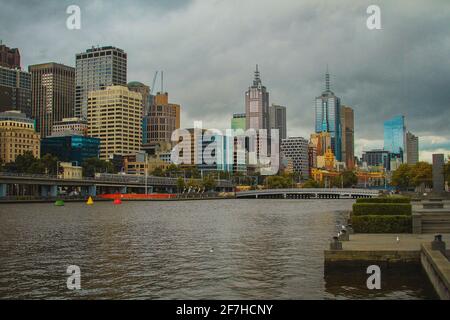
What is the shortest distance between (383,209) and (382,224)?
4.52m

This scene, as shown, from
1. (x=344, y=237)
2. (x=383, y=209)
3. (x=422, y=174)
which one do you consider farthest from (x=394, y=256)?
(x=422, y=174)

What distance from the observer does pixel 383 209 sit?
4956cm

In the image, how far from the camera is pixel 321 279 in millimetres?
30531

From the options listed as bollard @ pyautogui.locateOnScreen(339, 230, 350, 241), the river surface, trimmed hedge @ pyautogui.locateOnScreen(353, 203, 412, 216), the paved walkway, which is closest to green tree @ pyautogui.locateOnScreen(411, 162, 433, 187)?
the river surface

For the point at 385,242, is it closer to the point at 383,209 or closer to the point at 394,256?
the point at 394,256

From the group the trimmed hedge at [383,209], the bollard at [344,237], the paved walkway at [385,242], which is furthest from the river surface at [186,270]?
the trimmed hedge at [383,209]

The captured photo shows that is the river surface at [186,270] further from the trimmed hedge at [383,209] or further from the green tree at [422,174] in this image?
the green tree at [422,174]

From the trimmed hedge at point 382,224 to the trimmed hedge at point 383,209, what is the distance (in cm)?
349

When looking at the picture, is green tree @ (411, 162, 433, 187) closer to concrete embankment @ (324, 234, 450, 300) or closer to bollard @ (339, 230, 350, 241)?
bollard @ (339, 230, 350, 241)

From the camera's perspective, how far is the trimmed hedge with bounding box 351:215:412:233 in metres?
44.9

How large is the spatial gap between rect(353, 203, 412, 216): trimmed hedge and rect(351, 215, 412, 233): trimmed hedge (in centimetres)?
349

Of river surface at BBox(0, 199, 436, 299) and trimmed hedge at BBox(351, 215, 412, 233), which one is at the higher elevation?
trimmed hedge at BBox(351, 215, 412, 233)

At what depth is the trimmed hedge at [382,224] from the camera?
4494 cm
